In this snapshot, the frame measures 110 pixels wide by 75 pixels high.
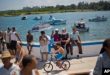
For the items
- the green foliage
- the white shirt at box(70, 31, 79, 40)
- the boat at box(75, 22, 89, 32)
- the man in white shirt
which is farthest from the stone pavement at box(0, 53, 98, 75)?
the boat at box(75, 22, 89, 32)

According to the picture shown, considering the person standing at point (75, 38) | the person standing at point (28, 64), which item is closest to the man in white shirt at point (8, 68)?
A: the person standing at point (28, 64)

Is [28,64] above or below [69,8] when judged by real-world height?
above

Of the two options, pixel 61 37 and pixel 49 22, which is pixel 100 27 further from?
pixel 61 37

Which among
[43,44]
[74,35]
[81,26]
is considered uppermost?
[74,35]

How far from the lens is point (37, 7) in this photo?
2572cm

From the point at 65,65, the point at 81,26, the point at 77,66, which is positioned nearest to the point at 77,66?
the point at 77,66

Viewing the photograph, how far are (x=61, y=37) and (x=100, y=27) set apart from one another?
32197 millimetres

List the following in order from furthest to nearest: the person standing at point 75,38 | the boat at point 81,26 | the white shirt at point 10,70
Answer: the boat at point 81,26, the person standing at point 75,38, the white shirt at point 10,70

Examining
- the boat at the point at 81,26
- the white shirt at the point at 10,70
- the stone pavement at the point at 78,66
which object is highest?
the white shirt at the point at 10,70

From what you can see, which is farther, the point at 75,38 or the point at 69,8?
the point at 69,8

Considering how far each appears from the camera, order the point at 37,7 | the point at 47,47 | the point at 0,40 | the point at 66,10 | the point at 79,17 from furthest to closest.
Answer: the point at 79,17, the point at 66,10, the point at 37,7, the point at 0,40, the point at 47,47

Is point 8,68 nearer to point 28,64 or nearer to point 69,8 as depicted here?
point 28,64

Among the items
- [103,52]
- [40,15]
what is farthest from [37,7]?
[103,52]

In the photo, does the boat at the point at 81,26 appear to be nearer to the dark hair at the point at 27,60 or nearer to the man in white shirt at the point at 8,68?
the man in white shirt at the point at 8,68
